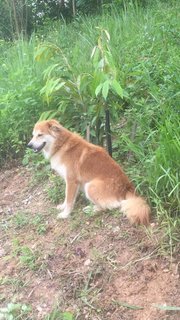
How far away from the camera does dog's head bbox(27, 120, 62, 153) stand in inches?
172

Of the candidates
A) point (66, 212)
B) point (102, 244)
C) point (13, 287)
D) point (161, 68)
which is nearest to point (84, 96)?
point (161, 68)

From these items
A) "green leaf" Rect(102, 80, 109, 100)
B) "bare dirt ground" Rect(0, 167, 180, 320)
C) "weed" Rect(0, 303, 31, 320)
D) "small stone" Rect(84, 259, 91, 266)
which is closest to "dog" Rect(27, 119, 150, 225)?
"bare dirt ground" Rect(0, 167, 180, 320)

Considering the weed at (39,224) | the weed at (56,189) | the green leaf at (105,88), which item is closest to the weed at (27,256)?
the weed at (39,224)

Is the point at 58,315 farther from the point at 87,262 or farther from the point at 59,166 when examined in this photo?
the point at 59,166

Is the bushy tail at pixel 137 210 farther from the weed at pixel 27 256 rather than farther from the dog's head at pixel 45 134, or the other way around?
the dog's head at pixel 45 134

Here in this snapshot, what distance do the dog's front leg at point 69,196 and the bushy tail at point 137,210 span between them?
59cm

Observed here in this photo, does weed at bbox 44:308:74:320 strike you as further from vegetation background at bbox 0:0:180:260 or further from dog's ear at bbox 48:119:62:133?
dog's ear at bbox 48:119:62:133

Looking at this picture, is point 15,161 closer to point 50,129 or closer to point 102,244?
point 50,129

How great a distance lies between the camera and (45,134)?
14.4 feet

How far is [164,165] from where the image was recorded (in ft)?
12.1

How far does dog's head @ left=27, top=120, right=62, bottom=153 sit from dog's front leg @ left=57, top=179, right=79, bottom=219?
0.42 metres

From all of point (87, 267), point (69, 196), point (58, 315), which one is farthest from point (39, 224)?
point (58, 315)

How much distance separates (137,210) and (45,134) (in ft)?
4.03

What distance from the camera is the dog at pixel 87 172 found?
3995 mm
